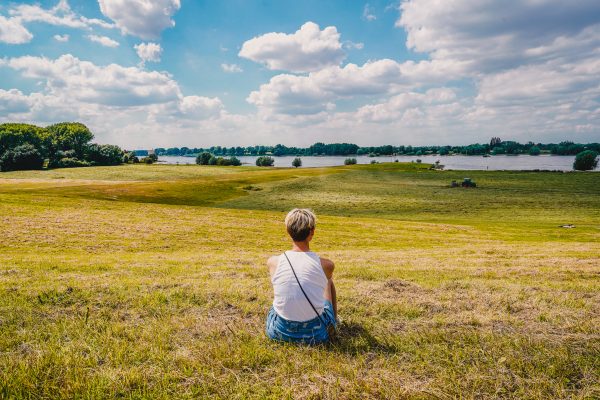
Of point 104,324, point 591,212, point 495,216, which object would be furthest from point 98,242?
point 591,212

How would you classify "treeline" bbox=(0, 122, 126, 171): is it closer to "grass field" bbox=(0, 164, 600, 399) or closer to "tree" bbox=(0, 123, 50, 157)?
"tree" bbox=(0, 123, 50, 157)

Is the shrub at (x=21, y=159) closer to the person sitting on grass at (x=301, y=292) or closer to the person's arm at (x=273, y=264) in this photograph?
the person's arm at (x=273, y=264)

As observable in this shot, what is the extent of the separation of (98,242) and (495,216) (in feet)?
173

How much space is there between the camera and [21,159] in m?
122

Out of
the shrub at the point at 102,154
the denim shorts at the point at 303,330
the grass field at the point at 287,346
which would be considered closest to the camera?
the grass field at the point at 287,346

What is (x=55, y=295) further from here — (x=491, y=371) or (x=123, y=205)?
(x=123, y=205)

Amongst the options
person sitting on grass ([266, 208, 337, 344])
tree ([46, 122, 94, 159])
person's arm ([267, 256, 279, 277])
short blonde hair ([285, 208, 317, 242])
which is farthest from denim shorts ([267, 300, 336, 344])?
tree ([46, 122, 94, 159])

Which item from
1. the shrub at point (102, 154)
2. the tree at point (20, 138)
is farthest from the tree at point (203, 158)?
the tree at point (20, 138)

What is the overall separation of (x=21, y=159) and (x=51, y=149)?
27227 mm

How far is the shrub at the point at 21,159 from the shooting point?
119812 millimetres

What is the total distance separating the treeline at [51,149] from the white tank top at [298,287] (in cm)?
14954

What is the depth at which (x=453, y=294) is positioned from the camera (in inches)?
359

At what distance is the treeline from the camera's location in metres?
122

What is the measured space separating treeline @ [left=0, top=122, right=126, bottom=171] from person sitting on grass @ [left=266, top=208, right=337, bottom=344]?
150 m
